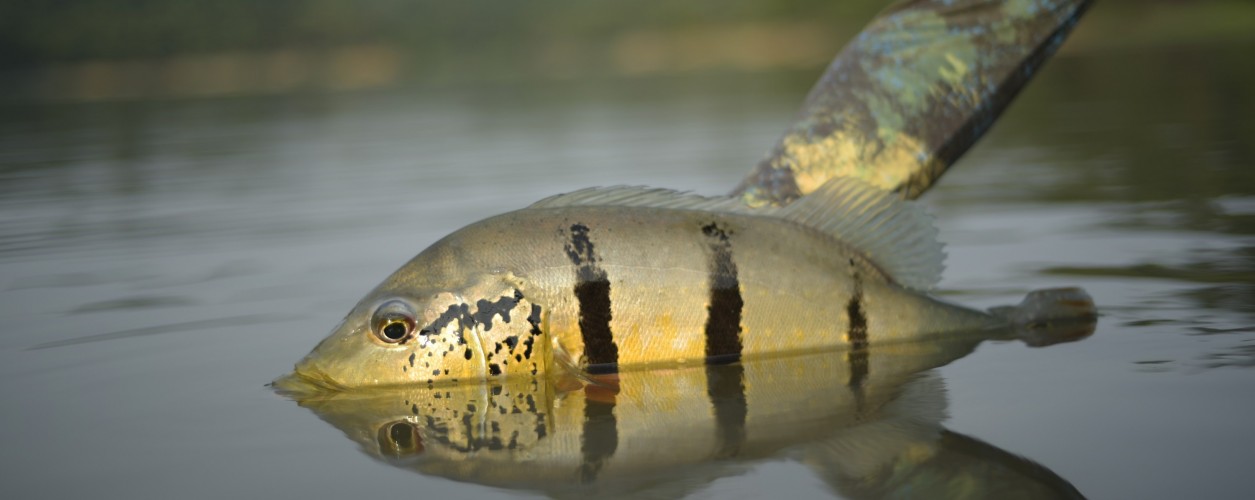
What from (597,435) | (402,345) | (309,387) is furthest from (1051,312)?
(309,387)

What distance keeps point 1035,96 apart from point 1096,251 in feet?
27.0

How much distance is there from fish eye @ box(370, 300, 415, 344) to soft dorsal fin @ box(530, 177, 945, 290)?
444 mm

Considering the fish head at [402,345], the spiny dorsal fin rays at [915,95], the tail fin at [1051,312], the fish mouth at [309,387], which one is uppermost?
the spiny dorsal fin rays at [915,95]

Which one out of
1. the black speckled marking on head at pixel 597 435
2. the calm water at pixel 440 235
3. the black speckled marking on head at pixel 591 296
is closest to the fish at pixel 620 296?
the black speckled marking on head at pixel 591 296

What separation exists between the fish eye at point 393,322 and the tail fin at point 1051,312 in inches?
60.2

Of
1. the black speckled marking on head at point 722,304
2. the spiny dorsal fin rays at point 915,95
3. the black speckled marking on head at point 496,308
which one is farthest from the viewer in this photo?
the spiny dorsal fin rays at point 915,95

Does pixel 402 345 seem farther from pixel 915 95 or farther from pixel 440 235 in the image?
pixel 440 235

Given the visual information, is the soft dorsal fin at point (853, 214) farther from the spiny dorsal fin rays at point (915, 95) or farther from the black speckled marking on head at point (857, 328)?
the spiny dorsal fin rays at point (915, 95)

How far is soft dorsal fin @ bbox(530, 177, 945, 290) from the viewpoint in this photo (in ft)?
11.3

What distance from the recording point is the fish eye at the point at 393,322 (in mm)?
3195

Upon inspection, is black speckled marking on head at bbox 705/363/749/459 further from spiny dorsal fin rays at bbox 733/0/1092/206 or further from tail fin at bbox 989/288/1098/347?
spiny dorsal fin rays at bbox 733/0/1092/206

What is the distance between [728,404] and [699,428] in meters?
0.19

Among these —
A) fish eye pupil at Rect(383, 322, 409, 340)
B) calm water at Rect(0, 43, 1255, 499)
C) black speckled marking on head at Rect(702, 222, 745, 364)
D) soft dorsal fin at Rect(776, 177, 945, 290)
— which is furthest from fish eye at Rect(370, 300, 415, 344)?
soft dorsal fin at Rect(776, 177, 945, 290)

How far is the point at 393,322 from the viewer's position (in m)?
3.21
